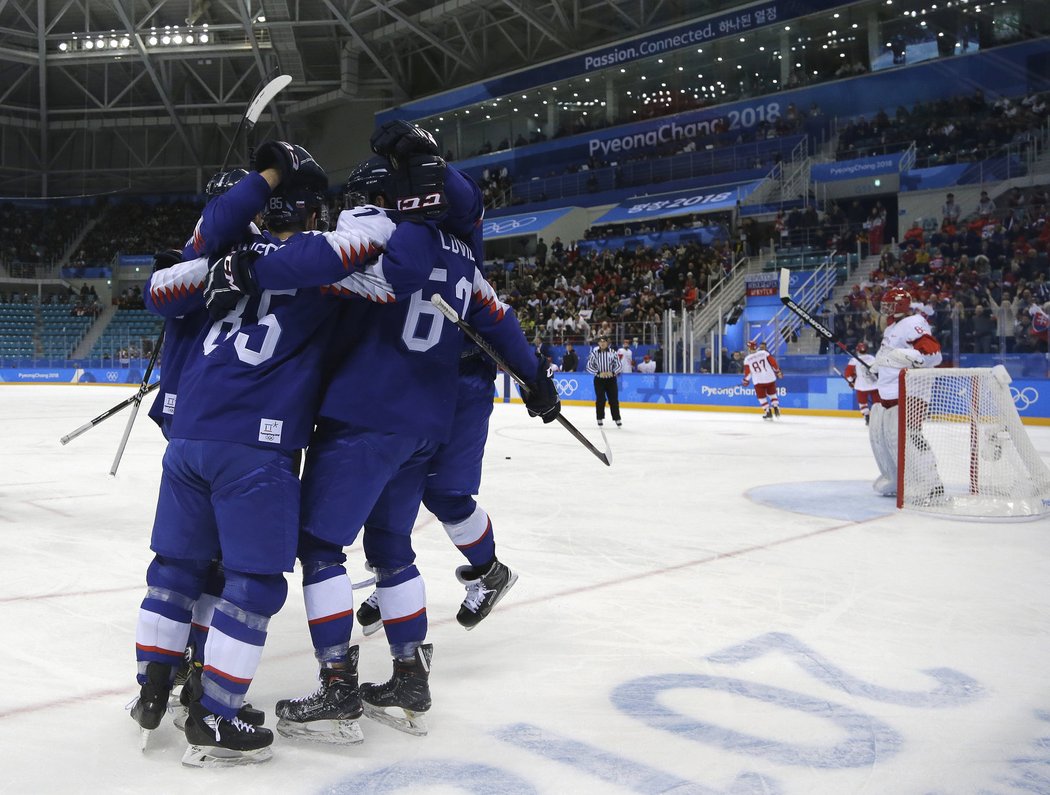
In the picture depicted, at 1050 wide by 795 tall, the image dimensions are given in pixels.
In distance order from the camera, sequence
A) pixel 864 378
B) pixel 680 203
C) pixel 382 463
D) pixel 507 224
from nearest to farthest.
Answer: pixel 382 463 < pixel 864 378 < pixel 680 203 < pixel 507 224

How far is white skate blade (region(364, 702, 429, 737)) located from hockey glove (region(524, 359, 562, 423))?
0.96m

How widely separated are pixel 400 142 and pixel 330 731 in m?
1.44

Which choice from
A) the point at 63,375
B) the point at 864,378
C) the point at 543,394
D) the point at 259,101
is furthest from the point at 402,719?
the point at 63,375

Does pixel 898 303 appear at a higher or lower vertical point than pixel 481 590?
higher

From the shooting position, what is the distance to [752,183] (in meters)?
22.1

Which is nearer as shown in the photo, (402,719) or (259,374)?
(259,374)

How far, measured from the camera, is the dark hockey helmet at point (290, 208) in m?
2.34

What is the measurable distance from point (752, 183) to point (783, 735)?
2125 centimetres

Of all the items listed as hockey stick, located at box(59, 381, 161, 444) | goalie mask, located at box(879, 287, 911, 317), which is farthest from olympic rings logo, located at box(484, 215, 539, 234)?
hockey stick, located at box(59, 381, 161, 444)

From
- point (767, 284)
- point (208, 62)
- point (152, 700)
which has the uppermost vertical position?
point (208, 62)

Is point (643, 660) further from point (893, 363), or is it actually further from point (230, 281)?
point (893, 363)

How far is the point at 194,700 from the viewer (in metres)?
2.15

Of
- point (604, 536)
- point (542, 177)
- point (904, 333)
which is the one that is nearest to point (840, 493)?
point (904, 333)

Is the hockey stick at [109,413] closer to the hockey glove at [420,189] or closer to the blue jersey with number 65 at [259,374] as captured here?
the blue jersey with number 65 at [259,374]
